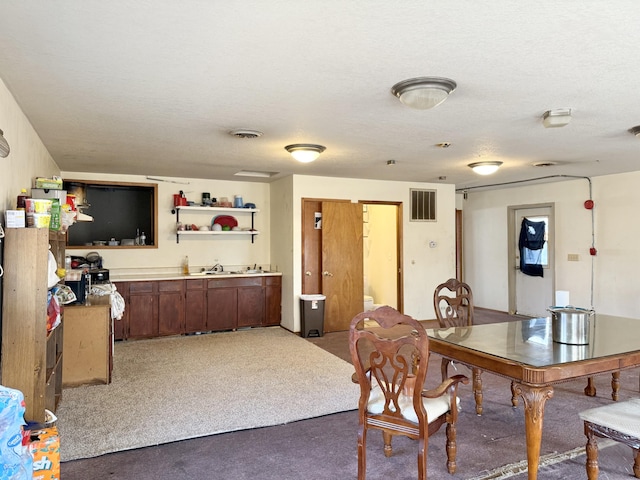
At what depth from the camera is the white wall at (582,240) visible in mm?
6238

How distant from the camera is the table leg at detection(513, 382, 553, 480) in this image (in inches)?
89.9

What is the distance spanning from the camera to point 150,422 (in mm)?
3314

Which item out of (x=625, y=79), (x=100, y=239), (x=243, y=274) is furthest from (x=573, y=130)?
(x=100, y=239)

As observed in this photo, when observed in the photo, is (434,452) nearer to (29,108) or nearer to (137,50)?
(137,50)

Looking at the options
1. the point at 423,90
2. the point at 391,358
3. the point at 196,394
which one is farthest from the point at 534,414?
the point at 196,394

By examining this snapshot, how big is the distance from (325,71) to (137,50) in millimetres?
987

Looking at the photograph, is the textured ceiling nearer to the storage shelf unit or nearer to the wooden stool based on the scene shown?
the wooden stool

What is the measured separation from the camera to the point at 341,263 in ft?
22.1

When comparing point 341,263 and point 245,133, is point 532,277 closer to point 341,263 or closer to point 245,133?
point 341,263

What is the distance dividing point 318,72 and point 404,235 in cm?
495

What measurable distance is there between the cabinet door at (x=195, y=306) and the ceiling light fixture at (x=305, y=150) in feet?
9.30

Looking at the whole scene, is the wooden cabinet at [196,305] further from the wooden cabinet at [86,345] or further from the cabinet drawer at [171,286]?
the wooden cabinet at [86,345]

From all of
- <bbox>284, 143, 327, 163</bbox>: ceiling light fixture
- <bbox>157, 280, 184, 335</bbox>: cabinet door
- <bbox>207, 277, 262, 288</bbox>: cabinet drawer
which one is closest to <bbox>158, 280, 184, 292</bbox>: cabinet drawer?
<bbox>157, 280, 184, 335</bbox>: cabinet door

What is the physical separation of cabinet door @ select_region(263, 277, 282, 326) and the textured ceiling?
271cm
